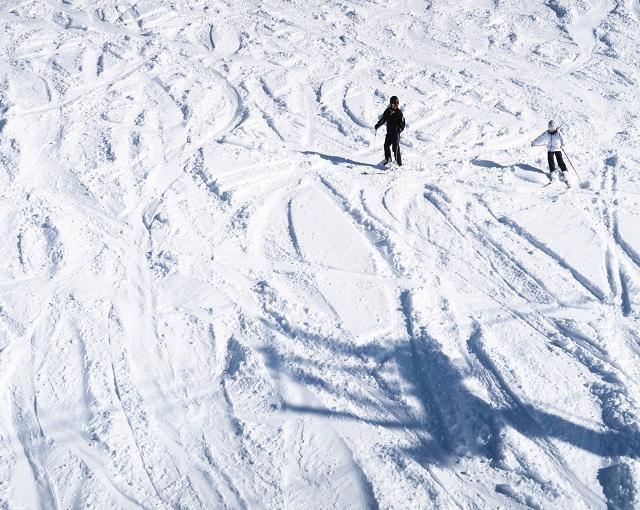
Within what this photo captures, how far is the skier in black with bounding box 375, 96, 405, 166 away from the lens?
8.20m

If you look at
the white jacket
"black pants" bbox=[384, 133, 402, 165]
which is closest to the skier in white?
the white jacket

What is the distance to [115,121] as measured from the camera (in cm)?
984

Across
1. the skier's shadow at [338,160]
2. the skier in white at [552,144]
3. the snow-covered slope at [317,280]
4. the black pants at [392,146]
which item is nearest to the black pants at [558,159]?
the skier in white at [552,144]

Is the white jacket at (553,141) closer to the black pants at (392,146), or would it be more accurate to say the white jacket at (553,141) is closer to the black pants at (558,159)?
the black pants at (558,159)

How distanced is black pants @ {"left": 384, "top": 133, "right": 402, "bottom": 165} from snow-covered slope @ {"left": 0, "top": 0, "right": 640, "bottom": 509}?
0.34 metres

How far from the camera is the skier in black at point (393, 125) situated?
26.9ft

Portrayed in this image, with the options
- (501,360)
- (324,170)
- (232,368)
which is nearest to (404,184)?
(324,170)

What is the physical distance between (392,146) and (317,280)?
121 inches

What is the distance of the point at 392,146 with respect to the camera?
8656mm

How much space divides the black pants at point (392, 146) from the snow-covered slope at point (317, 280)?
1.10 feet

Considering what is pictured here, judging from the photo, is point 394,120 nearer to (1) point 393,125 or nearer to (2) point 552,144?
(1) point 393,125

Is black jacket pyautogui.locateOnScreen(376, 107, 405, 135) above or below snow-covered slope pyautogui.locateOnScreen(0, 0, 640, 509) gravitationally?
above

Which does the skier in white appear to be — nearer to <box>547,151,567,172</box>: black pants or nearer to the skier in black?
<box>547,151,567,172</box>: black pants

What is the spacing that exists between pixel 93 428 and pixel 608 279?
5999 mm
